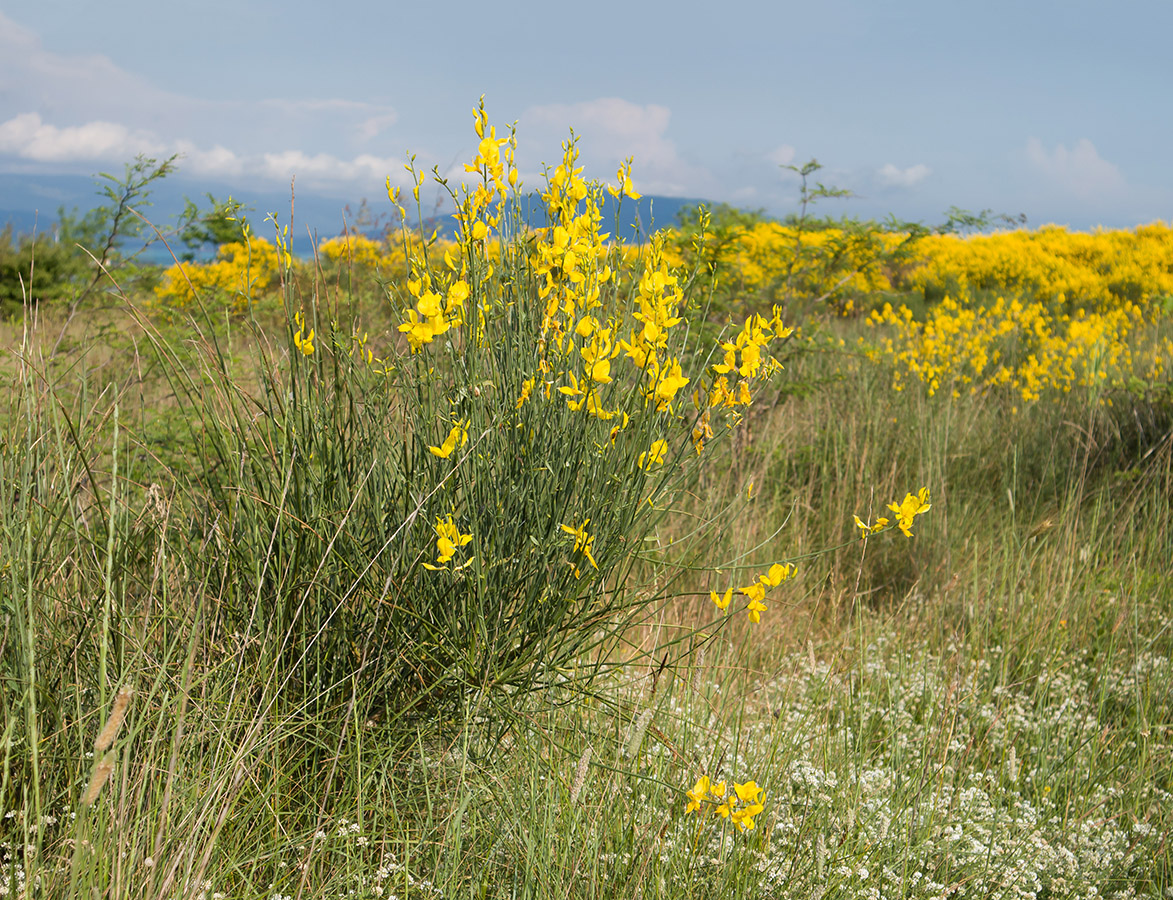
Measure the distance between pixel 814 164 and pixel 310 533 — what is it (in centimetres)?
361

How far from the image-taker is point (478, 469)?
1.70 m

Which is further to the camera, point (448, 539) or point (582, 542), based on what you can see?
point (582, 542)

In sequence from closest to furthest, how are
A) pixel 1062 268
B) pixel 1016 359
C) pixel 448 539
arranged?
pixel 448 539, pixel 1016 359, pixel 1062 268

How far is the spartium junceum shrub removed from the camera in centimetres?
168

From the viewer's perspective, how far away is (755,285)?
18.4ft

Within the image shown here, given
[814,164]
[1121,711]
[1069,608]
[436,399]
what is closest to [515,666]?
[436,399]

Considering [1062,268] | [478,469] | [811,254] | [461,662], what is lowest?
[461,662]

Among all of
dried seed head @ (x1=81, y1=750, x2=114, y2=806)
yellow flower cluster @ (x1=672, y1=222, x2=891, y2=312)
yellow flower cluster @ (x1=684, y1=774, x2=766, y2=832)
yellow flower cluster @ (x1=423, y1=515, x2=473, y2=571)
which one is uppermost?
yellow flower cluster @ (x1=672, y1=222, x2=891, y2=312)

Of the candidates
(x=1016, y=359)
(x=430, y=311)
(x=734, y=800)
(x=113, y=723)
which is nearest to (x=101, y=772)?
(x=113, y=723)

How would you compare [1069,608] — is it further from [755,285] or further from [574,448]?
[755,285]

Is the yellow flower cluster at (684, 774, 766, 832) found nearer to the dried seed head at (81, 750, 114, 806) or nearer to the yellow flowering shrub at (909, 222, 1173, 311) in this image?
the dried seed head at (81, 750, 114, 806)

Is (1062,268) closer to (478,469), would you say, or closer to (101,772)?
(478,469)

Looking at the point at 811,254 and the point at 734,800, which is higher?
the point at 811,254

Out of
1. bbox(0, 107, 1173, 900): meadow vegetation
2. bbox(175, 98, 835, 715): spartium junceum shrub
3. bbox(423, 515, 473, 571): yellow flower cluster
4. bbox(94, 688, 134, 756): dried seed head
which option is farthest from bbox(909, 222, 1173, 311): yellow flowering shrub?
bbox(94, 688, 134, 756): dried seed head
